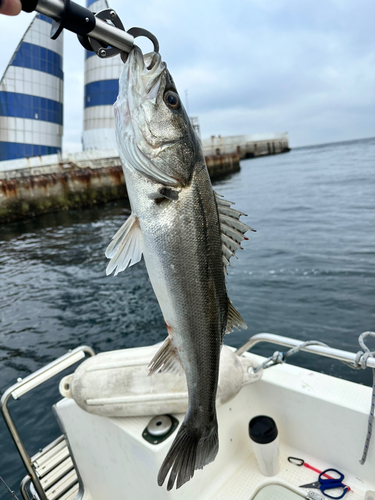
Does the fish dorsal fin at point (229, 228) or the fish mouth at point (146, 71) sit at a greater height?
the fish mouth at point (146, 71)

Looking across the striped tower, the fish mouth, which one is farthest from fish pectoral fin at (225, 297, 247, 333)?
the striped tower

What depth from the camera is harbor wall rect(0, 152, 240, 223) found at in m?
26.0

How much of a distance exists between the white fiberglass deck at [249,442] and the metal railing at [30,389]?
372 mm

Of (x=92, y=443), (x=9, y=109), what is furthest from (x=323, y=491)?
(x=9, y=109)

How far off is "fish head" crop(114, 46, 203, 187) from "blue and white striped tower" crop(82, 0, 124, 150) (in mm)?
42777

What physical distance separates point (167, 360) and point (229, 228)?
2.66 ft

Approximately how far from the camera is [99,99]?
4328 centimetres

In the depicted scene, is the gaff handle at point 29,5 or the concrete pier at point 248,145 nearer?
the gaff handle at point 29,5

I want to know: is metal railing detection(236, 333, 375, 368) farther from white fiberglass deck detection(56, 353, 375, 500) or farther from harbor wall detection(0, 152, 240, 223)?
harbor wall detection(0, 152, 240, 223)

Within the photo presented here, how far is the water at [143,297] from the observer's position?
7468mm

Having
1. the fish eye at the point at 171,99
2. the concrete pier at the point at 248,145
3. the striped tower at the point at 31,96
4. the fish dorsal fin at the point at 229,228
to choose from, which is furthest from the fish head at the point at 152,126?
the concrete pier at the point at 248,145

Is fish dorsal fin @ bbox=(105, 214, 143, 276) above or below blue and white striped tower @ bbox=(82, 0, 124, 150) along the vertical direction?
below

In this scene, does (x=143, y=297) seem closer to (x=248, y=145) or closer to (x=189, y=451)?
(x=189, y=451)

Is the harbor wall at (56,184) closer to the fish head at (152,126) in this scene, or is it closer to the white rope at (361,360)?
the white rope at (361,360)
